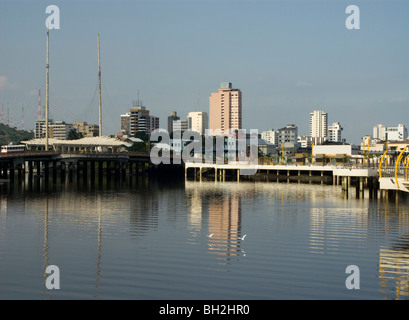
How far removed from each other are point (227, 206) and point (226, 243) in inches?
848

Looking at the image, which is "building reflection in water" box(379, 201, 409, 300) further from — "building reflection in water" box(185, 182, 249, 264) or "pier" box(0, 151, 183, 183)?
"pier" box(0, 151, 183, 183)

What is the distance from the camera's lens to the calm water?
23.2 m

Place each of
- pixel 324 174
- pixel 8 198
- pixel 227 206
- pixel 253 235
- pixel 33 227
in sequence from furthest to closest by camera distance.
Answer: pixel 324 174
pixel 8 198
pixel 227 206
pixel 33 227
pixel 253 235

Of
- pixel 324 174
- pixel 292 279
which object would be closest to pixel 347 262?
pixel 292 279

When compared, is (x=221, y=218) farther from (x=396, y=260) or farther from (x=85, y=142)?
(x=85, y=142)

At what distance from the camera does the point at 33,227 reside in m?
39.9

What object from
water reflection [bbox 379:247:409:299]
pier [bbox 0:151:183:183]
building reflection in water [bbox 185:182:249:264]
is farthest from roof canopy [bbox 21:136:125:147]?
water reflection [bbox 379:247:409:299]

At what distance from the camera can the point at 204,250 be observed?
31094 millimetres

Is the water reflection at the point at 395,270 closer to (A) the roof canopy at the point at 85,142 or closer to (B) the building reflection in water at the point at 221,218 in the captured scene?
(B) the building reflection in water at the point at 221,218

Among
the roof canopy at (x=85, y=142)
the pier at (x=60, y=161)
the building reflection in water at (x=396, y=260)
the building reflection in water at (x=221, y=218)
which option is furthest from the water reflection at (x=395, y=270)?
the roof canopy at (x=85, y=142)

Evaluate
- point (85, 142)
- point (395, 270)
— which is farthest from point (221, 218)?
point (85, 142)

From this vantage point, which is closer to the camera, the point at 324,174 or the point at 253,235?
the point at 253,235

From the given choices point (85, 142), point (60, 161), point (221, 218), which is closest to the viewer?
point (221, 218)
